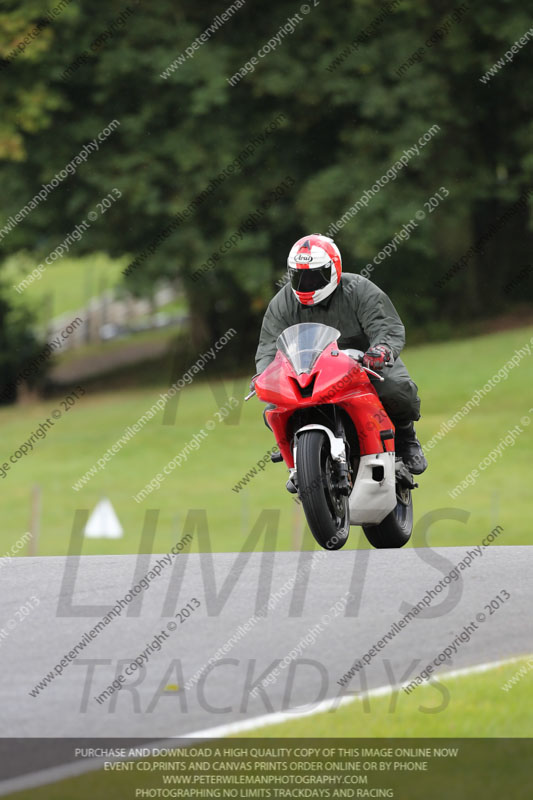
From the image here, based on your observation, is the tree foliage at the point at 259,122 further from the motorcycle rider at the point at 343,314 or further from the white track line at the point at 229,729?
the white track line at the point at 229,729

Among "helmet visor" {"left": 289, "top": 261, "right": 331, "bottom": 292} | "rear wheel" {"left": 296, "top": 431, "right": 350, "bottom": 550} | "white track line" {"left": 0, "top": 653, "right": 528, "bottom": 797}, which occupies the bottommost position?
"white track line" {"left": 0, "top": 653, "right": 528, "bottom": 797}

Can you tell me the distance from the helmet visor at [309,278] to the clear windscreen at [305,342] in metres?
0.25

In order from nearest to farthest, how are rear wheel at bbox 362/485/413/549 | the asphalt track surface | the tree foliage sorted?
the asphalt track surface → rear wheel at bbox 362/485/413/549 → the tree foliage

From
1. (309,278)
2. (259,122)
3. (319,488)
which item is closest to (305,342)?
(309,278)

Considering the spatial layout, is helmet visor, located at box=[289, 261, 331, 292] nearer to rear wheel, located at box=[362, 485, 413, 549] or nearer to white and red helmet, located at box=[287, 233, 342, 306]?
white and red helmet, located at box=[287, 233, 342, 306]

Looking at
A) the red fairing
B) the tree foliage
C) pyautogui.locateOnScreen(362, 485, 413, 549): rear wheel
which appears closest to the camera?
the red fairing

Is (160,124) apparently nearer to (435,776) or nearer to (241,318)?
(241,318)

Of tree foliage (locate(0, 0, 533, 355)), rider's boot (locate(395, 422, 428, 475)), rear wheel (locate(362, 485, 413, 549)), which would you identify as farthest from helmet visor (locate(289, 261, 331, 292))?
tree foliage (locate(0, 0, 533, 355))

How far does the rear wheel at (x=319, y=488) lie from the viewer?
8273mm

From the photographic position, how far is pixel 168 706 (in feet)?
23.9

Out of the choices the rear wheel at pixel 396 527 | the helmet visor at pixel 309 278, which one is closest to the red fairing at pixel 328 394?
the helmet visor at pixel 309 278

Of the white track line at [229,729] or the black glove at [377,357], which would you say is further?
the black glove at [377,357]

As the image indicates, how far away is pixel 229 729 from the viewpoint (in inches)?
Result: 271

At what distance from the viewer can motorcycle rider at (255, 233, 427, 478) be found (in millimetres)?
8594
